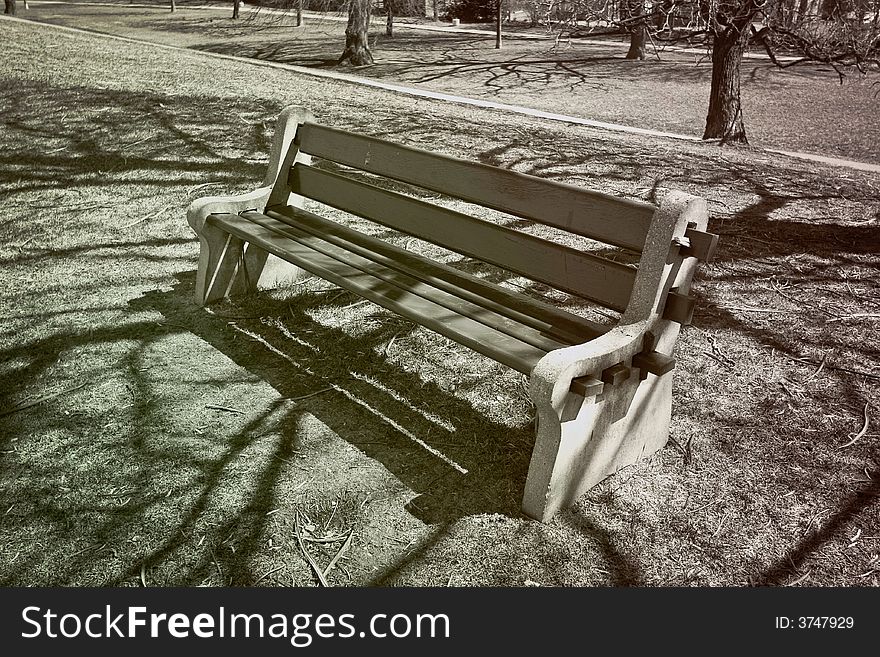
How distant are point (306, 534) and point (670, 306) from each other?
156 centimetres

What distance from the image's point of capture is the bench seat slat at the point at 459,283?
3.21m

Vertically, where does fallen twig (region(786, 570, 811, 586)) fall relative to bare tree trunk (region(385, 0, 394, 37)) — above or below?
below

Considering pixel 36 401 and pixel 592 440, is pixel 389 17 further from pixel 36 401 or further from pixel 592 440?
pixel 592 440

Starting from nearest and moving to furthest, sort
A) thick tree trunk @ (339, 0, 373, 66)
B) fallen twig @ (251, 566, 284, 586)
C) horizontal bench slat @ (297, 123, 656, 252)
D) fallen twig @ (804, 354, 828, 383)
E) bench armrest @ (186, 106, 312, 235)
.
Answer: fallen twig @ (251, 566, 284, 586) < horizontal bench slat @ (297, 123, 656, 252) < fallen twig @ (804, 354, 828, 383) < bench armrest @ (186, 106, 312, 235) < thick tree trunk @ (339, 0, 373, 66)

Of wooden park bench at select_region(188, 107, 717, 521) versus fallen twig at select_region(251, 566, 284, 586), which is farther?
wooden park bench at select_region(188, 107, 717, 521)

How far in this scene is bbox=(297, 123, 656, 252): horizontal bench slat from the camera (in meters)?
2.92

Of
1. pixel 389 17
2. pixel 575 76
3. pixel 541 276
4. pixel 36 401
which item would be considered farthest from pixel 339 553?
pixel 389 17

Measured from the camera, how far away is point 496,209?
10.8 ft

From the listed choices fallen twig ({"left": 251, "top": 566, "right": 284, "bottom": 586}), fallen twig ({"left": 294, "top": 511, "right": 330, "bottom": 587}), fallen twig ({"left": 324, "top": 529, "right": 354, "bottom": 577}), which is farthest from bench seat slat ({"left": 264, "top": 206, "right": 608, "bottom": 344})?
fallen twig ({"left": 251, "top": 566, "right": 284, "bottom": 586})

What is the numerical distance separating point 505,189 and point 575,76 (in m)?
22.8

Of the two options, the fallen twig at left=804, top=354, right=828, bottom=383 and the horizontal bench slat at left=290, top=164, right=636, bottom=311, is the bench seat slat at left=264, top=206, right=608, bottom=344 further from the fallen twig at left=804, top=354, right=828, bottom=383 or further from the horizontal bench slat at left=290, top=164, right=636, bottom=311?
the fallen twig at left=804, top=354, right=828, bottom=383

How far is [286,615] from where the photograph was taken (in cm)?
249

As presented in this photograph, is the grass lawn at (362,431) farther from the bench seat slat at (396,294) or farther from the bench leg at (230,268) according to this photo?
the bench seat slat at (396,294)

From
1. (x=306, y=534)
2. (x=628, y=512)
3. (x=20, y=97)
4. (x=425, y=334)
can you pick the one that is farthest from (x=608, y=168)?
(x=20, y=97)
